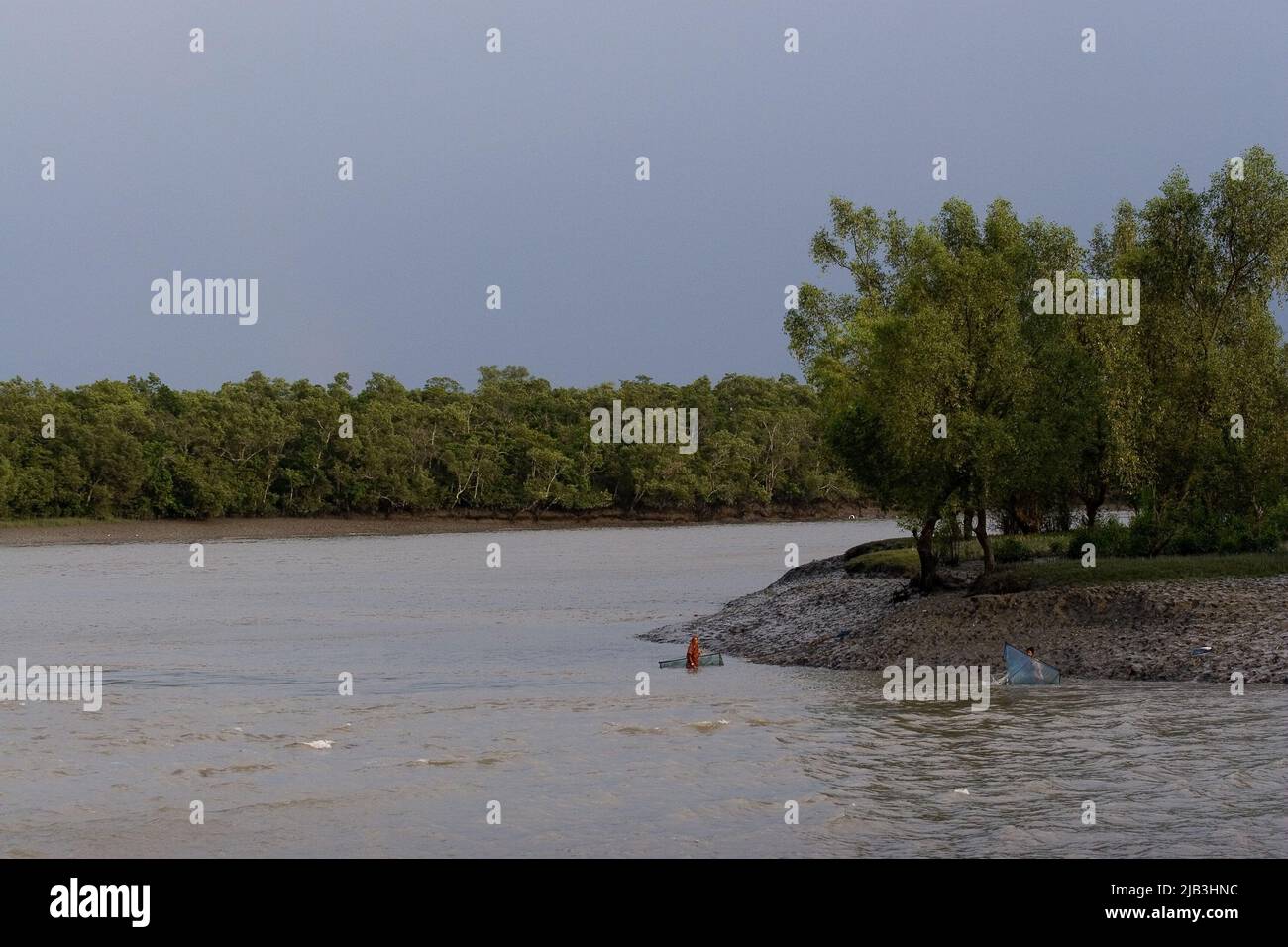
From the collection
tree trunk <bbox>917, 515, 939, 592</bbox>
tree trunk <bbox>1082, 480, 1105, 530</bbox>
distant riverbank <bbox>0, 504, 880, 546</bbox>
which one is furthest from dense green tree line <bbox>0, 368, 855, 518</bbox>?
tree trunk <bbox>917, 515, 939, 592</bbox>

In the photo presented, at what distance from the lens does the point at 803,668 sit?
33.1 metres

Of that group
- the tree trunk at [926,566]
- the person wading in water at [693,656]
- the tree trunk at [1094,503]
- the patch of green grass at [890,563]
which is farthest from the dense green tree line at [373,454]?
the person wading in water at [693,656]

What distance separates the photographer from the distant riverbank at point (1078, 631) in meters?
28.0

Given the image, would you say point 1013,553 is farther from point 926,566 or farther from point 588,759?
point 588,759

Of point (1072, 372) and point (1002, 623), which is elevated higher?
point (1072, 372)

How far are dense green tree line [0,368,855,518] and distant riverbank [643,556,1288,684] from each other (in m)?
85.5

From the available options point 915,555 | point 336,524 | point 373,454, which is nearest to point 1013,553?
point 915,555

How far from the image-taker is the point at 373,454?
13788 cm

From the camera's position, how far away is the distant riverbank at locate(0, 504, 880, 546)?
122m

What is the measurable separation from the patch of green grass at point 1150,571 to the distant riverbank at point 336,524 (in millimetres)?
103855

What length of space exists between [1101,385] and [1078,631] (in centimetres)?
846
